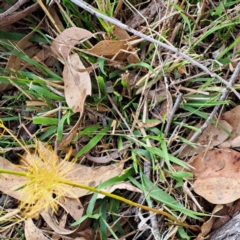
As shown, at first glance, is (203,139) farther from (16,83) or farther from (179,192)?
(16,83)

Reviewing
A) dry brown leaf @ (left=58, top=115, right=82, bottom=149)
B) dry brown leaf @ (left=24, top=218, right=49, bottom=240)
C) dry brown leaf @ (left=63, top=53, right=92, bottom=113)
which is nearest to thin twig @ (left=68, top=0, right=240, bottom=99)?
dry brown leaf @ (left=63, top=53, right=92, bottom=113)

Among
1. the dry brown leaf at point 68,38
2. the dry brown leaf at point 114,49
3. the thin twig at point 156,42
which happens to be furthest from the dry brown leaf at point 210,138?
the dry brown leaf at point 68,38

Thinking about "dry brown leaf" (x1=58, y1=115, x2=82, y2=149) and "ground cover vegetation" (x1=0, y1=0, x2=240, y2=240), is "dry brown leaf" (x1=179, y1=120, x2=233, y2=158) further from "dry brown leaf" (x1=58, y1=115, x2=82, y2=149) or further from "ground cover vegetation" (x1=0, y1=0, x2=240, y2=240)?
"dry brown leaf" (x1=58, y1=115, x2=82, y2=149)

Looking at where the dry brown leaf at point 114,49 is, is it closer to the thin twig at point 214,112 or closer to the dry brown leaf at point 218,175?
the thin twig at point 214,112

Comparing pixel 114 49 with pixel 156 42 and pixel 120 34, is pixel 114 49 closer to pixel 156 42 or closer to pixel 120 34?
pixel 120 34

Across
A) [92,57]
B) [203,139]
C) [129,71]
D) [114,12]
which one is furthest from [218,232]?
[114,12]

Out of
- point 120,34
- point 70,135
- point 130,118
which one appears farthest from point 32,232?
point 120,34
